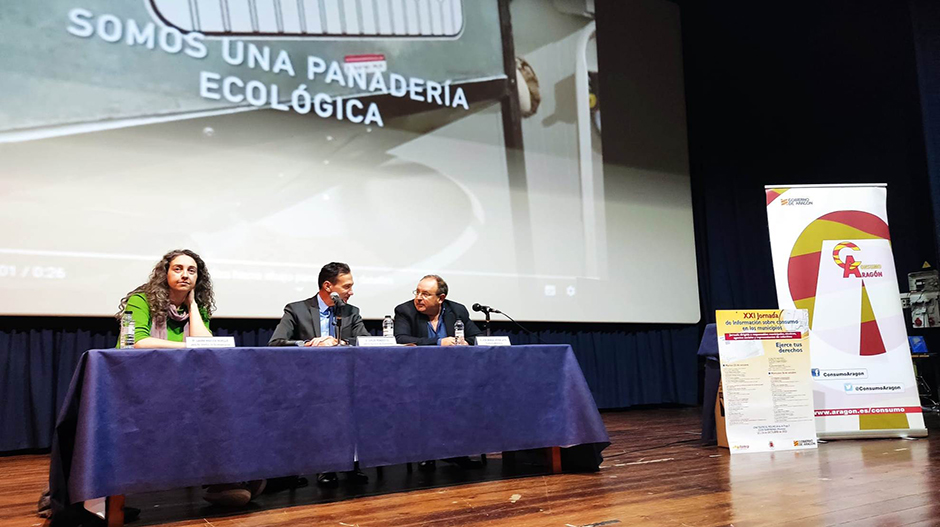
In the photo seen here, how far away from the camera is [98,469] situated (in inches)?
81.4

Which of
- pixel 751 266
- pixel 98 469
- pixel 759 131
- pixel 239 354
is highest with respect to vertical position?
pixel 759 131

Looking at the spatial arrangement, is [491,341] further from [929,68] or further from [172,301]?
[929,68]

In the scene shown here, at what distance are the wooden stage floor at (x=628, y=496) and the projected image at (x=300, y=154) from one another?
151 cm

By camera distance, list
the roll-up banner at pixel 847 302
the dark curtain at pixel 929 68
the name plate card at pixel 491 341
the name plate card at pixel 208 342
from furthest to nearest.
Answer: the dark curtain at pixel 929 68
the roll-up banner at pixel 847 302
the name plate card at pixel 491 341
the name plate card at pixel 208 342

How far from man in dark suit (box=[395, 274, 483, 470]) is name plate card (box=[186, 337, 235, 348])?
115 cm

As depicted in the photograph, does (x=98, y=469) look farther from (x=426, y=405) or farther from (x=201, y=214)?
(x=201, y=214)

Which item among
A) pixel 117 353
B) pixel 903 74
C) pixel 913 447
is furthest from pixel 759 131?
pixel 117 353

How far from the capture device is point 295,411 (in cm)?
244

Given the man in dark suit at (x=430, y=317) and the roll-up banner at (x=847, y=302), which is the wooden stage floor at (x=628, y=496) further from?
the man in dark suit at (x=430, y=317)

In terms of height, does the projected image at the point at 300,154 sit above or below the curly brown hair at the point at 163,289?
above

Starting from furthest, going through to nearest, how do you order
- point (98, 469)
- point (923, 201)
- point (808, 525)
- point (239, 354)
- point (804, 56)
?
point (804, 56), point (923, 201), point (239, 354), point (98, 469), point (808, 525)

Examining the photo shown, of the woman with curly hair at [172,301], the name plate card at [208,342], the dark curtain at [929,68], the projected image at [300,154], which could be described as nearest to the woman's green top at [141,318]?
the woman with curly hair at [172,301]

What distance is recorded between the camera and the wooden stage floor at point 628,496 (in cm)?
210

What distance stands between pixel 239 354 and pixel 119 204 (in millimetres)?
2337
